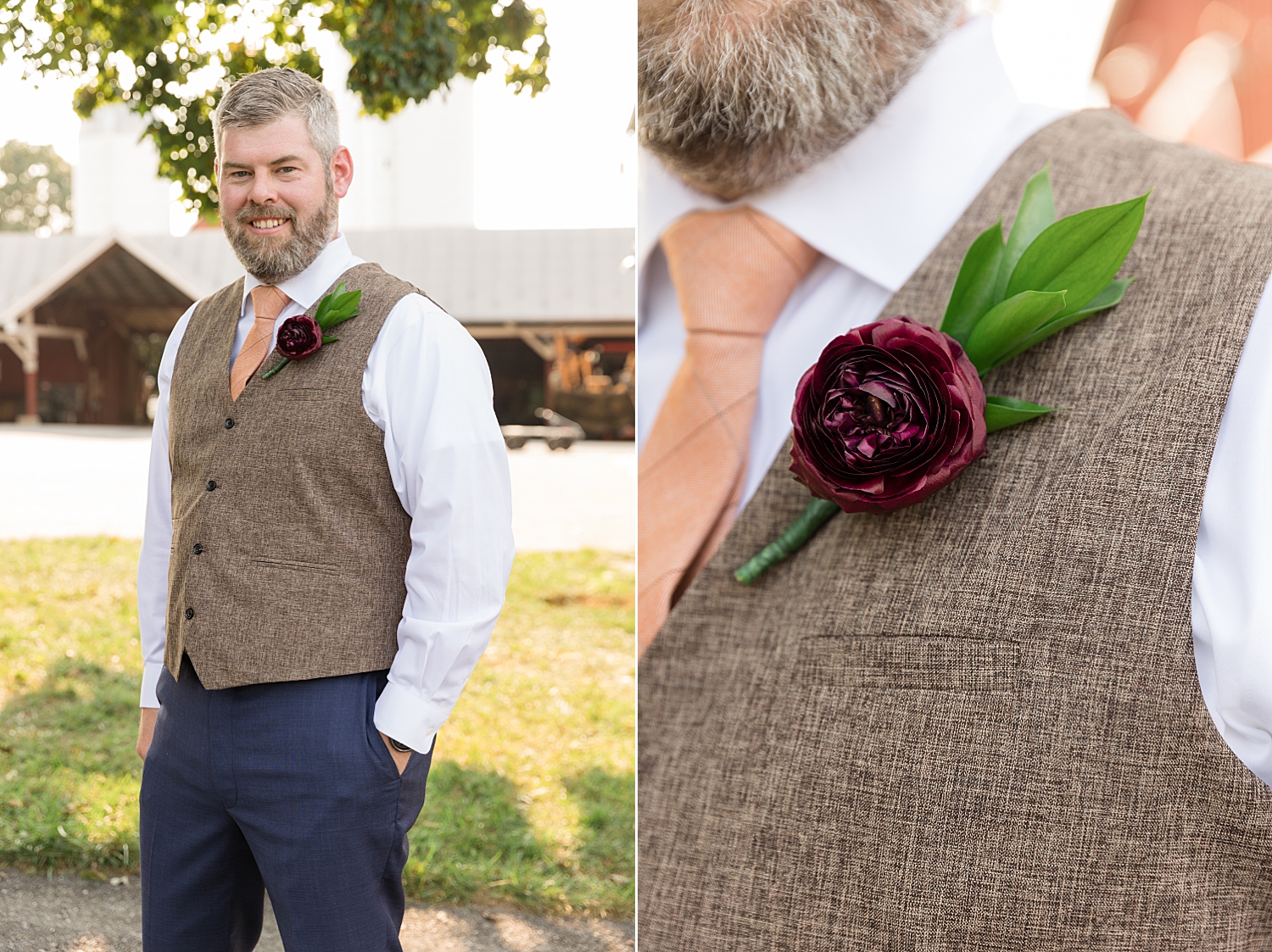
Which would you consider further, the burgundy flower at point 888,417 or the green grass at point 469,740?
the green grass at point 469,740

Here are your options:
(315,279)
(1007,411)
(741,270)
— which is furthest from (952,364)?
(315,279)

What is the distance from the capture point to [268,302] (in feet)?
2.58

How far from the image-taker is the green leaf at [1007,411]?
0.74 metres

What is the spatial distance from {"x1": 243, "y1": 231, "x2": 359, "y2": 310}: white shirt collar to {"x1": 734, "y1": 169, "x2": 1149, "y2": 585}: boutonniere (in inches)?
16.7

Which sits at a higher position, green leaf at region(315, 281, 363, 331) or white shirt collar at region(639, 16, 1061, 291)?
white shirt collar at region(639, 16, 1061, 291)

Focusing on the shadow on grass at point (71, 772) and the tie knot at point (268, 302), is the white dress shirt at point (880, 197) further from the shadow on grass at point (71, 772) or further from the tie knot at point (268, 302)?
the shadow on grass at point (71, 772)

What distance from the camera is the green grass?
0.91 meters

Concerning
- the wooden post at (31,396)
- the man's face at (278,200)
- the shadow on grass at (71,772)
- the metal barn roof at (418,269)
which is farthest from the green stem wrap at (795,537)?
the wooden post at (31,396)

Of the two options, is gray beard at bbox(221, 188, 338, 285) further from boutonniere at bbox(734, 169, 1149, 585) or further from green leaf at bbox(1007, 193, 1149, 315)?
green leaf at bbox(1007, 193, 1149, 315)

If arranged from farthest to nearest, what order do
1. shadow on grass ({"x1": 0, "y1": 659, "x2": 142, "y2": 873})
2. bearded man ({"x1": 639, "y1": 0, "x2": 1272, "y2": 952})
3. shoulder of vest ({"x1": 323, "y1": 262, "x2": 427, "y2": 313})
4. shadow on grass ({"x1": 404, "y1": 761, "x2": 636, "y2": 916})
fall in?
1. shadow on grass ({"x1": 404, "y1": 761, "x2": 636, "y2": 916})
2. shadow on grass ({"x1": 0, "y1": 659, "x2": 142, "y2": 873})
3. shoulder of vest ({"x1": 323, "y1": 262, "x2": 427, "y2": 313})
4. bearded man ({"x1": 639, "y1": 0, "x2": 1272, "y2": 952})

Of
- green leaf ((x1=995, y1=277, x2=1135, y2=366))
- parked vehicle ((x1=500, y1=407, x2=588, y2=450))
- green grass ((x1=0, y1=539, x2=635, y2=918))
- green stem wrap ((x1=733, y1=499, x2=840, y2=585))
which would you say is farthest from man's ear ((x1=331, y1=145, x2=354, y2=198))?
green leaf ((x1=995, y1=277, x2=1135, y2=366))

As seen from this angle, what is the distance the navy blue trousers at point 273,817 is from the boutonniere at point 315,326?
27 centimetres

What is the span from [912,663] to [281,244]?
0.65m

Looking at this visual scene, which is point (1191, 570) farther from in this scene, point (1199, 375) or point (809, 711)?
point (809, 711)
